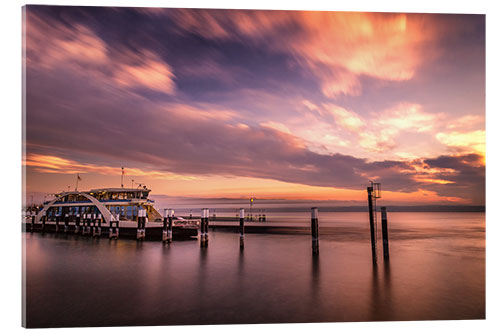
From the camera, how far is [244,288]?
293 inches

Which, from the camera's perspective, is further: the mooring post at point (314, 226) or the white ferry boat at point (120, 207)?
the white ferry boat at point (120, 207)

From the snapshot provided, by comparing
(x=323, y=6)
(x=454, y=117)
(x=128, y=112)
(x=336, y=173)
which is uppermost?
(x=323, y=6)

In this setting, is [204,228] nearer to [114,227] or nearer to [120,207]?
[114,227]

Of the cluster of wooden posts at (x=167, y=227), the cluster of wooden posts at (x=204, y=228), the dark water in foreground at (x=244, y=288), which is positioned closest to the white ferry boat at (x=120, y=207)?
the cluster of wooden posts at (x=204, y=228)

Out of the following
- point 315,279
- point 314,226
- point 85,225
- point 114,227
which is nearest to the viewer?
point 315,279

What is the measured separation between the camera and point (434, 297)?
22.6 feet

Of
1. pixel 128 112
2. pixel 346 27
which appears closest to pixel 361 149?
pixel 346 27

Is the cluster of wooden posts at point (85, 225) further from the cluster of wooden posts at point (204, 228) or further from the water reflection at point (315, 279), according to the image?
the water reflection at point (315, 279)

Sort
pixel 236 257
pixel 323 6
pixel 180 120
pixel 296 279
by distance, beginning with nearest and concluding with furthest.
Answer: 1. pixel 323 6
2. pixel 296 279
3. pixel 180 120
4. pixel 236 257

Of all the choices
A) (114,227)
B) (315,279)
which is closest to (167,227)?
(114,227)

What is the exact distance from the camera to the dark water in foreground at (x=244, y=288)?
18.6 ft

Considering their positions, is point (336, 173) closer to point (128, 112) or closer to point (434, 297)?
point (434, 297)

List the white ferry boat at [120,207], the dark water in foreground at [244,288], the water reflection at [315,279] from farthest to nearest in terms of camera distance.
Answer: the white ferry boat at [120,207] < the water reflection at [315,279] < the dark water in foreground at [244,288]

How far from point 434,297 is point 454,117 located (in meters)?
3.90
